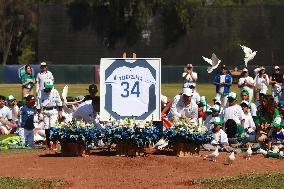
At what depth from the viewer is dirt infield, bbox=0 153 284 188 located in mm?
11430

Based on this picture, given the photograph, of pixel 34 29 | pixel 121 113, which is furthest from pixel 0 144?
pixel 34 29

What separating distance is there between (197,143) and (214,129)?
1390 millimetres

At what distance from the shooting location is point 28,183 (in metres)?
11.3

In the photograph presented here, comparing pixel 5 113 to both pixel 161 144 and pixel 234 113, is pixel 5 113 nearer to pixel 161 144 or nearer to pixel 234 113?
pixel 234 113

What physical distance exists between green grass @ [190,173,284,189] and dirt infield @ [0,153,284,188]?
0.86ft

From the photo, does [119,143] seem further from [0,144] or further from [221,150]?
[0,144]

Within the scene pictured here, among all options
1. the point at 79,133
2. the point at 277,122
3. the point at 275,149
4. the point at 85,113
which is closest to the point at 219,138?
the point at 275,149

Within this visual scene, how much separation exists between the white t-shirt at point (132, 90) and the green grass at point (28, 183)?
3347 mm

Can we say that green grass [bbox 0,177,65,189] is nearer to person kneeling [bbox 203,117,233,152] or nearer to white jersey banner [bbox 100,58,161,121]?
white jersey banner [bbox 100,58,161,121]

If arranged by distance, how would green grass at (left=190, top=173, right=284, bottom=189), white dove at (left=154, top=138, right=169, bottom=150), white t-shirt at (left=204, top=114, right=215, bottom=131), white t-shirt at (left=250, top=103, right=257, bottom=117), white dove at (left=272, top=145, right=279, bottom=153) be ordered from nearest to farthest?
green grass at (left=190, top=173, right=284, bottom=189) → white dove at (left=154, top=138, right=169, bottom=150) → white dove at (left=272, top=145, right=279, bottom=153) → white t-shirt at (left=204, top=114, right=215, bottom=131) → white t-shirt at (left=250, top=103, right=257, bottom=117)

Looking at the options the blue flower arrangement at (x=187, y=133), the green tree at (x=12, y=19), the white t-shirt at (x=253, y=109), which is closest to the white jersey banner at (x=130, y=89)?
the blue flower arrangement at (x=187, y=133)

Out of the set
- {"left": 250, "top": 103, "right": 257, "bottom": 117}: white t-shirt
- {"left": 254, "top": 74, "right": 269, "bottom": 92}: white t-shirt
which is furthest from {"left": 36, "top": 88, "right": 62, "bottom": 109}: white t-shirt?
{"left": 254, "top": 74, "right": 269, "bottom": 92}: white t-shirt

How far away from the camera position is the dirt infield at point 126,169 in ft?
37.5

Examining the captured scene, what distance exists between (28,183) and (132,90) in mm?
3779
